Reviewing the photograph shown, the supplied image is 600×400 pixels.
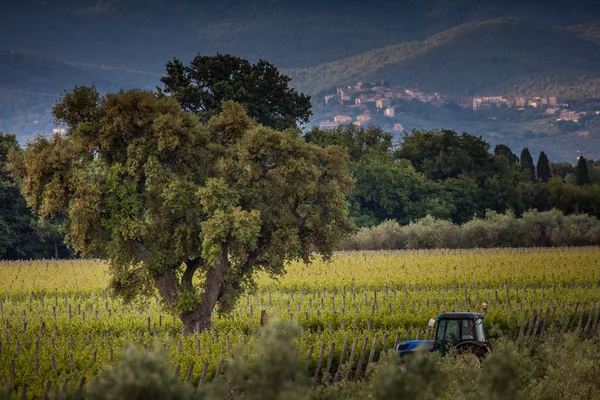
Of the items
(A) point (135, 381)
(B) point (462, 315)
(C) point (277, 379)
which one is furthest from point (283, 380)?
(B) point (462, 315)

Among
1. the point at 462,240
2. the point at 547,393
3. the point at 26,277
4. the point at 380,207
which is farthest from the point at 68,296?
the point at 380,207

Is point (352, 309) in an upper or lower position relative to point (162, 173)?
lower

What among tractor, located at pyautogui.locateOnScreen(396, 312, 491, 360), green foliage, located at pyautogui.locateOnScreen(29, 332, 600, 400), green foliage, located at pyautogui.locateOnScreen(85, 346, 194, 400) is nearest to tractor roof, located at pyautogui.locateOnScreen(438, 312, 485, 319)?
tractor, located at pyautogui.locateOnScreen(396, 312, 491, 360)

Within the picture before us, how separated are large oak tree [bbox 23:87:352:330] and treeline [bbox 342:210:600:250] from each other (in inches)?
1956

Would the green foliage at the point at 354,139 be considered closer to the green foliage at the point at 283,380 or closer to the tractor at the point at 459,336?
the tractor at the point at 459,336

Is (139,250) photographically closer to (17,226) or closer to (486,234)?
(17,226)

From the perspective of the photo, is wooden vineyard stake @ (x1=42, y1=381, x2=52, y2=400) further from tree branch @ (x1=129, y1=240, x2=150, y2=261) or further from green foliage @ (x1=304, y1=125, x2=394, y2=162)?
green foliage @ (x1=304, y1=125, x2=394, y2=162)

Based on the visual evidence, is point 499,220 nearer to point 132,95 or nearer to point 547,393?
point 132,95

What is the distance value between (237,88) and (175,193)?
44802 millimetres

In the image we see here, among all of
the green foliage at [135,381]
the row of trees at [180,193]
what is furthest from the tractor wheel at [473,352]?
the green foliage at [135,381]

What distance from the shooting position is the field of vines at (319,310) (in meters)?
25.8

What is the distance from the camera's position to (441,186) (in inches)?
4026

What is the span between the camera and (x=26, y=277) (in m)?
55.9

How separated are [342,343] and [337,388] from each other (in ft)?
25.6
